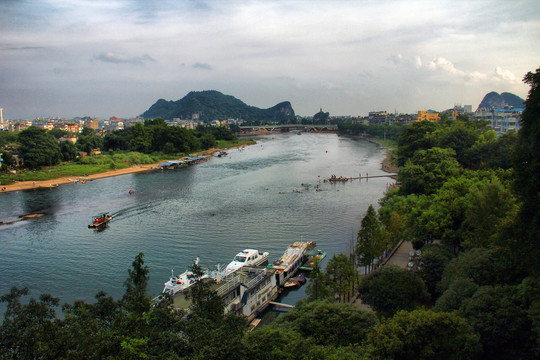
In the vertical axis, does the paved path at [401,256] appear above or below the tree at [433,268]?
below

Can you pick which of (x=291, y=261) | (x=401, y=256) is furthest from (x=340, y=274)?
(x=401, y=256)

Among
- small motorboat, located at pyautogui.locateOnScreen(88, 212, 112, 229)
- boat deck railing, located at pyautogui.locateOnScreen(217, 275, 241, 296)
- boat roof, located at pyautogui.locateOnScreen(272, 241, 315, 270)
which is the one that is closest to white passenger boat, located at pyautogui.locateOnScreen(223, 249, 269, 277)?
boat roof, located at pyautogui.locateOnScreen(272, 241, 315, 270)

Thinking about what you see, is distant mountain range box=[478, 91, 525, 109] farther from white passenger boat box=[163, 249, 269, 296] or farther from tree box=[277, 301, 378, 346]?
tree box=[277, 301, 378, 346]

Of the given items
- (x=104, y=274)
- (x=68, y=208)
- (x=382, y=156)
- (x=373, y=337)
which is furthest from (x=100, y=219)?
(x=382, y=156)

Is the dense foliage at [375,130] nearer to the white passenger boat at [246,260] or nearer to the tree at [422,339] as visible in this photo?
the white passenger boat at [246,260]

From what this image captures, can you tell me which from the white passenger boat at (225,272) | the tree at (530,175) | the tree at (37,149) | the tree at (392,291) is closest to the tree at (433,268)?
the tree at (392,291)
